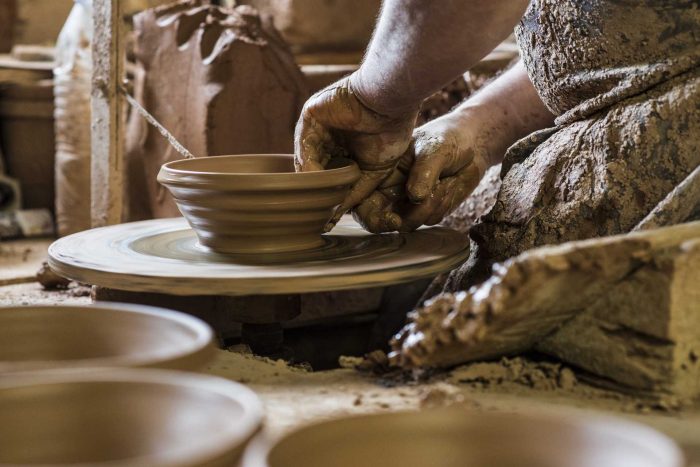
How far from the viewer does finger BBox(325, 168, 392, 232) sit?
258cm

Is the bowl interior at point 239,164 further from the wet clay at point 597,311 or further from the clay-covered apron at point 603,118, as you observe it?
the wet clay at point 597,311

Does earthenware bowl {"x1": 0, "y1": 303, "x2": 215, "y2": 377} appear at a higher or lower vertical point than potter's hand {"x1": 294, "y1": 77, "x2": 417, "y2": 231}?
lower

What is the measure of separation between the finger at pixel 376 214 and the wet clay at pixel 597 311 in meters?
0.88

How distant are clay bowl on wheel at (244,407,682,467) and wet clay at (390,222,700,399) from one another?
352 millimetres

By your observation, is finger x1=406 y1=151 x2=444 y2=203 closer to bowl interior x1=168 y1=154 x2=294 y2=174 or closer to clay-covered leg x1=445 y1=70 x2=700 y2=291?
clay-covered leg x1=445 y1=70 x2=700 y2=291

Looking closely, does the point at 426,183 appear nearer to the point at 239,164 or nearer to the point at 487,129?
the point at 487,129

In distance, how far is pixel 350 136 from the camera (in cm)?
254

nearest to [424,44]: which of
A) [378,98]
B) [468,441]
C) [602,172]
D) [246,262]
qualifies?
[378,98]

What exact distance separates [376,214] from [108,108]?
1432 millimetres

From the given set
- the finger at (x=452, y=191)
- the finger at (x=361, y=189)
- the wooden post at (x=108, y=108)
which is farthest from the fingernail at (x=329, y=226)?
the wooden post at (x=108, y=108)

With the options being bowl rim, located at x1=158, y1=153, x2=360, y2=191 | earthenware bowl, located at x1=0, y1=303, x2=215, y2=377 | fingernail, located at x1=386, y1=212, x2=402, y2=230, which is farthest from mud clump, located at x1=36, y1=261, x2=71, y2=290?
earthenware bowl, located at x1=0, y1=303, x2=215, y2=377

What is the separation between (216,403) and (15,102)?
5.02 meters

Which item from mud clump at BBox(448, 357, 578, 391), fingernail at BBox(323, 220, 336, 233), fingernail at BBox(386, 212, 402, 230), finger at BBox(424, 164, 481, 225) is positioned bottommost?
mud clump at BBox(448, 357, 578, 391)

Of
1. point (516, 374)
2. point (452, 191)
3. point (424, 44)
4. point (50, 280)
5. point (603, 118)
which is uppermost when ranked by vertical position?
point (424, 44)
